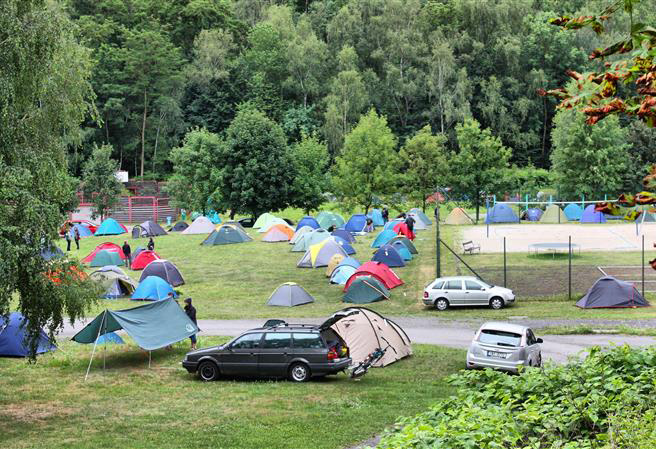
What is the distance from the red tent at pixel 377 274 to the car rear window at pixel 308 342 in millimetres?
11501

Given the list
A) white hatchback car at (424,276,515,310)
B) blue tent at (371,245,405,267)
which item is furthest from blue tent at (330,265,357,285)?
white hatchback car at (424,276,515,310)

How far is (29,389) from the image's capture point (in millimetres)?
17234

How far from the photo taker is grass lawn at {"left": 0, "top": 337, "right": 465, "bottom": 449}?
1333 cm

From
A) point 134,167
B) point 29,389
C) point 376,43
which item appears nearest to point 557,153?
point 376,43

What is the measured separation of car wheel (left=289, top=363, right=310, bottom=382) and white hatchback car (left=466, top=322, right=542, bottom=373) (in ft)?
12.0

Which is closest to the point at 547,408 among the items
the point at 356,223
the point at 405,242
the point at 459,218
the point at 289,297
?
the point at 289,297

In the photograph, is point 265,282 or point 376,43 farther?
point 376,43

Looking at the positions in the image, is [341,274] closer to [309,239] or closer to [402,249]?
[402,249]

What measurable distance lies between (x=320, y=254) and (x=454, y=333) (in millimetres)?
12989

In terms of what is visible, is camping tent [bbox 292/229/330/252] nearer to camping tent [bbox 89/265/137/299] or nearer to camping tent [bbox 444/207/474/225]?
camping tent [bbox 89/265/137/299]

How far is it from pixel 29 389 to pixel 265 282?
15702mm

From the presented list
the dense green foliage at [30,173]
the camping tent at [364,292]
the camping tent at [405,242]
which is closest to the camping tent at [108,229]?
the camping tent at [405,242]

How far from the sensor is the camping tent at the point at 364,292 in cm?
2806

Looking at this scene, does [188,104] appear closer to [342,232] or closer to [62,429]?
[342,232]
